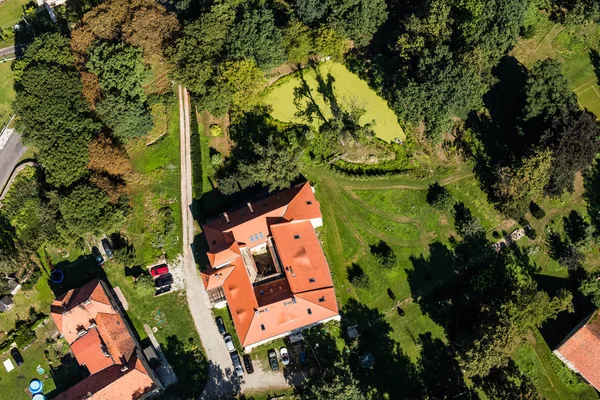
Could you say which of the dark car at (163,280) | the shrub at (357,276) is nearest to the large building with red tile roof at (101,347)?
the dark car at (163,280)

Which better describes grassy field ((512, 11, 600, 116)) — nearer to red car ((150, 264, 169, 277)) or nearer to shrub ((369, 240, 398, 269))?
shrub ((369, 240, 398, 269))

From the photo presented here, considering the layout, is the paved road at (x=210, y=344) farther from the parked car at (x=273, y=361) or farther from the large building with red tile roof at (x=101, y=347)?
the large building with red tile roof at (x=101, y=347)

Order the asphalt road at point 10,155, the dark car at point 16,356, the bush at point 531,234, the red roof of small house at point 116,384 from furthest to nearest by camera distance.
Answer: the asphalt road at point 10,155
the bush at point 531,234
the dark car at point 16,356
the red roof of small house at point 116,384

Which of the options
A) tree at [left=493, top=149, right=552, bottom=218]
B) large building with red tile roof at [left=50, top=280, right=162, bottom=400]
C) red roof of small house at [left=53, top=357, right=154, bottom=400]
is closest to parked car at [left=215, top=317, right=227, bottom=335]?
large building with red tile roof at [left=50, top=280, right=162, bottom=400]

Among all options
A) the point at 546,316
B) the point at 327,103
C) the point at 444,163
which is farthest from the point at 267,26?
the point at 546,316

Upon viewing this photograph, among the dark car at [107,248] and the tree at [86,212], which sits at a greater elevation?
the tree at [86,212]

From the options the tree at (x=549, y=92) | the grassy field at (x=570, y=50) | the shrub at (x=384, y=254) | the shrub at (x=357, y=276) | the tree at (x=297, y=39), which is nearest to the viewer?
the tree at (x=549, y=92)
